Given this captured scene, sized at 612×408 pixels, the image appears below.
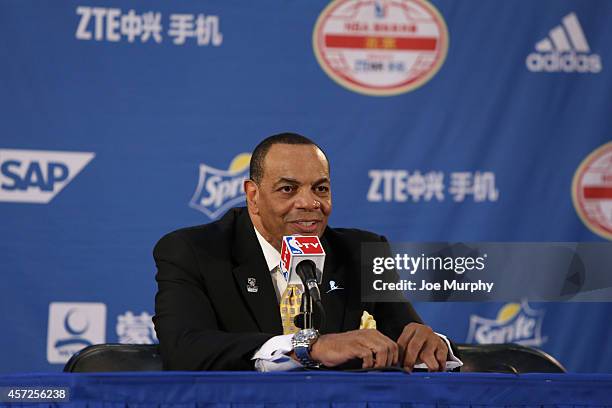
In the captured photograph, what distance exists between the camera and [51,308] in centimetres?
356

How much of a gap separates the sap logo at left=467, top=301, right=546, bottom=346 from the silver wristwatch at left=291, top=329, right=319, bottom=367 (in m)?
1.98

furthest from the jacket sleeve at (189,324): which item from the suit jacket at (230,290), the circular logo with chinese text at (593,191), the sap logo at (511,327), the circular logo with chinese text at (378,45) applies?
the circular logo with chinese text at (593,191)

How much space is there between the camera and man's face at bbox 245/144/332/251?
99.6 inches

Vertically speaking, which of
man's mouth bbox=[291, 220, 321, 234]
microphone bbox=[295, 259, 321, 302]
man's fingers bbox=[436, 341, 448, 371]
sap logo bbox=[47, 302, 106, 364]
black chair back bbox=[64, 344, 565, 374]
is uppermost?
man's mouth bbox=[291, 220, 321, 234]

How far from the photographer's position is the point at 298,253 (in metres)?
1.90

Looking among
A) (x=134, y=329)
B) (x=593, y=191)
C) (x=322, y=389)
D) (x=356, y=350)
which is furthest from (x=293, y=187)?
(x=593, y=191)

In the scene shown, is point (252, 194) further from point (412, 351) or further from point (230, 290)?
point (412, 351)

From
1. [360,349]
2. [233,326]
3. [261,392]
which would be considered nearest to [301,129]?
[233,326]

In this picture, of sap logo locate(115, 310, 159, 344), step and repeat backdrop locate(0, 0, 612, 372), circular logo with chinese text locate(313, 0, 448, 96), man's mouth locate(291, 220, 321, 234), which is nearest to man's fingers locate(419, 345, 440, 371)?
man's mouth locate(291, 220, 321, 234)

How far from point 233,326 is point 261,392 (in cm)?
94

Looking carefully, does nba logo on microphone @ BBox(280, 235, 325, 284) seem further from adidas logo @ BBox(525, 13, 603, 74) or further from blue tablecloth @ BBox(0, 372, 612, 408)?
adidas logo @ BBox(525, 13, 603, 74)

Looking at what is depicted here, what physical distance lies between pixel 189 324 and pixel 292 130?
163 centimetres

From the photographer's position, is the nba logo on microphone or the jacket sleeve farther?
the jacket sleeve

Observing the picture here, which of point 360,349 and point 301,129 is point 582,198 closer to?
point 301,129
